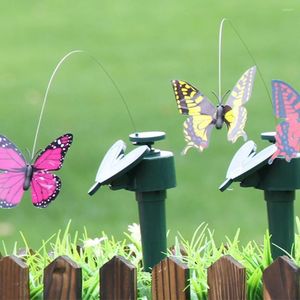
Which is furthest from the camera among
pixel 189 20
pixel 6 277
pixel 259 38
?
pixel 189 20

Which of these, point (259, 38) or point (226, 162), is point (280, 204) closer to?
point (226, 162)

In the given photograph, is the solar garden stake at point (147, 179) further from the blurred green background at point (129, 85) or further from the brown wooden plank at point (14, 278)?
the blurred green background at point (129, 85)

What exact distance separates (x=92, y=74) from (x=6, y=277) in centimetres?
767

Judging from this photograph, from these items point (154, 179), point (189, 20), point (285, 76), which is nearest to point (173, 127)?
point (285, 76)

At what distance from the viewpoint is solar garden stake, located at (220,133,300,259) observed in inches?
123

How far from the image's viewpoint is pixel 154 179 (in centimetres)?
323

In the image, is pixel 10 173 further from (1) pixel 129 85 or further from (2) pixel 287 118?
(1) pixel 129 85

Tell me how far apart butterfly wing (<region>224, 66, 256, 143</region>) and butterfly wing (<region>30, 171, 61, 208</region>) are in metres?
0.55

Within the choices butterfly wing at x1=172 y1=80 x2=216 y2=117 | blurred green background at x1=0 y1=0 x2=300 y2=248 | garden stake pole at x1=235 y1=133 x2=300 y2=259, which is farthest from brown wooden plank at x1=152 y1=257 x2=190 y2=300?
blurred green background at x1=0 y1=0 x2=300 y2=248

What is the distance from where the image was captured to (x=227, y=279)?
9.46 feet

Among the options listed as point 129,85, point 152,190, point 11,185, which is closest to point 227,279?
Answer: point 152,190

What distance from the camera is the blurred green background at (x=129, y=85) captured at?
7.39m

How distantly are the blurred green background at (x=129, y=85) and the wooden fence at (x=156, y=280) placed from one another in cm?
379

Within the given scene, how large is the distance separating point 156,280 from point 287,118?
0.59m
